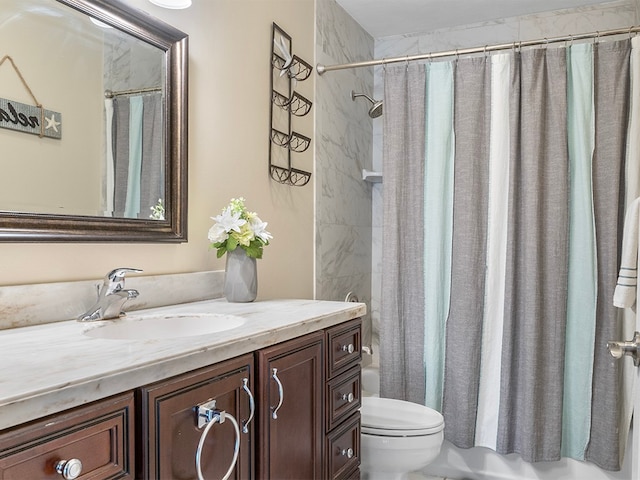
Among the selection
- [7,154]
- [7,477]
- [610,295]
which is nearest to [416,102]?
[610,295]

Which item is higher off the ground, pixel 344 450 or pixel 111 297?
pixel 111 297

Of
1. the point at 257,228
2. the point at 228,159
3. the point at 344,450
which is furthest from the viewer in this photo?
the point at 228,159

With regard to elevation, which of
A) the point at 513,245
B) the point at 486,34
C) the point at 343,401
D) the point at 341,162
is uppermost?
the point at 486,34

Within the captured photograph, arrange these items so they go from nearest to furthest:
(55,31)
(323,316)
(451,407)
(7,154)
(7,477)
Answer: (7,477)
(7,154)
(55,31)
(323,316)
(451,407)

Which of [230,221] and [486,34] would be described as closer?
[230,221]

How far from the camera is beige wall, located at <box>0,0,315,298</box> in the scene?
1446 millimetres

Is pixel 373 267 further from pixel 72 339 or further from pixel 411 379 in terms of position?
pixel 72 339

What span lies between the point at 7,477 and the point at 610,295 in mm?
2147

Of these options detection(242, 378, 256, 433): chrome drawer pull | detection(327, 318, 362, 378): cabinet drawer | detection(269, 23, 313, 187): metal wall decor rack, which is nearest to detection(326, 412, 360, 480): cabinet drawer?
detection(327, 318, 362, 378): cabinet drawer

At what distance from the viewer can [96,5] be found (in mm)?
1417

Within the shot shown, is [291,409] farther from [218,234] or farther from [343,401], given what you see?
[218,234]

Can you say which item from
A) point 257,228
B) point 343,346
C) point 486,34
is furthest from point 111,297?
point 486,34

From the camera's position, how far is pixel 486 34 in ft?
9.84

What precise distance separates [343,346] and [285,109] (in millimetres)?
1176
